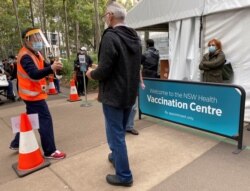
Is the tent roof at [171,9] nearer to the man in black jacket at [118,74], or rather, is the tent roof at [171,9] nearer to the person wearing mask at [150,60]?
the person wearing mask at [150,60]

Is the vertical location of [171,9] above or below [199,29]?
above

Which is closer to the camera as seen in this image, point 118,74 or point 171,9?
point 118,74

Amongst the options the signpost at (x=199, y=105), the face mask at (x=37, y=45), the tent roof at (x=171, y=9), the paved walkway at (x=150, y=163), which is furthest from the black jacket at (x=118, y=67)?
the tent roof at (x=171, y=9)

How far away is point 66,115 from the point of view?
6543mm

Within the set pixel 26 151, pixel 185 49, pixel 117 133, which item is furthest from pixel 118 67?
pixel 185 49

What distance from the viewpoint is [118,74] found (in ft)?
8.57

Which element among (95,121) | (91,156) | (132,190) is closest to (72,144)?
(91,156)

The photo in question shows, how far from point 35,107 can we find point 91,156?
1129 millimetres

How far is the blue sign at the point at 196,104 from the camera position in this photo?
3.77 meters

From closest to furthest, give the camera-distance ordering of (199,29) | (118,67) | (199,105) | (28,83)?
(118,67)
(28,83)
(199,105)
(199,29)

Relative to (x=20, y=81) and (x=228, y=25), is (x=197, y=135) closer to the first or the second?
(x=228, y=25)

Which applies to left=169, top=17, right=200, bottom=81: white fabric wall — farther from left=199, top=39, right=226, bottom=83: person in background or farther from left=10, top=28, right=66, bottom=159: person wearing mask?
left=10, top=28, right=66, bottom=159: person wearing mask

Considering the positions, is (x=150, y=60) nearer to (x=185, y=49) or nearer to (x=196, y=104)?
(x=185, y=49)

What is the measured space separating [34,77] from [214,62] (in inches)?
138
